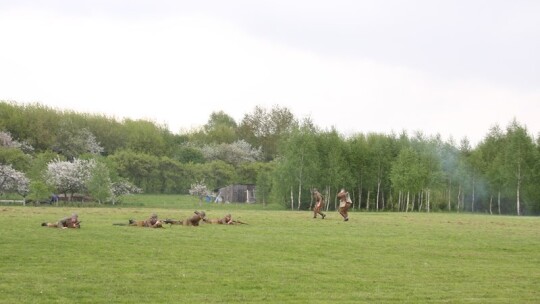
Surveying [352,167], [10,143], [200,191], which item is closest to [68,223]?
[352,167]

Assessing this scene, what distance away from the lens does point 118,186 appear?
260ft

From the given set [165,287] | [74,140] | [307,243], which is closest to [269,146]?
[74,140]

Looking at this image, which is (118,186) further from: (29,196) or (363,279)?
(363,279)

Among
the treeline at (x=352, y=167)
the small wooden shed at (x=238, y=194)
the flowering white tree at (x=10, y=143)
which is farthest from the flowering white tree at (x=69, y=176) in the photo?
the small wooden shed at (x=238, y=194)

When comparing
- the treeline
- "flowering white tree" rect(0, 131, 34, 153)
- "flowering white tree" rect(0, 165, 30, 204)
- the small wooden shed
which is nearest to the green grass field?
"flowering white tree" rect(0, 165, 30, 204)

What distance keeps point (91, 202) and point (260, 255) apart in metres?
55.9

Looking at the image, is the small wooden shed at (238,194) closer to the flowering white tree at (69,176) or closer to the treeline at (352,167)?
the treeline at (352,167)

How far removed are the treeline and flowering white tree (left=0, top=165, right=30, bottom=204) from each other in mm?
1421

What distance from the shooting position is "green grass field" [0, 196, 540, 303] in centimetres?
1582

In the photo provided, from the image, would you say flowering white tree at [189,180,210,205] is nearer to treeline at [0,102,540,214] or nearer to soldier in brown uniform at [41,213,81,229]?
treeline at [0,102,540,214]

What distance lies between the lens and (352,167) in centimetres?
8588

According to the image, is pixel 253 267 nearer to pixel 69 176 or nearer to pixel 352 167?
pixel 69 176

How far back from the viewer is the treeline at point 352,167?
81188mm

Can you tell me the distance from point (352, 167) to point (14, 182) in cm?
3947
